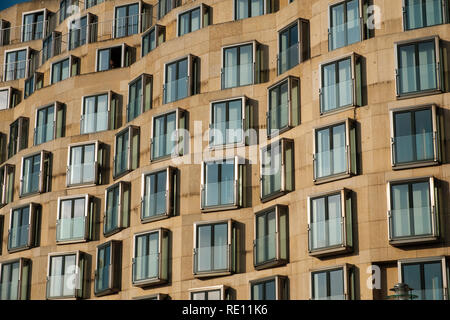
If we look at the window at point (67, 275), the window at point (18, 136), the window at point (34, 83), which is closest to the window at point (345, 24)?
the window at point (67, 275)

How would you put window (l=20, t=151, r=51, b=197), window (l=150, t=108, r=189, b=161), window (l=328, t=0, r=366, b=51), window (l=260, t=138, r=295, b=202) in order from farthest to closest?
window (l=20, t=151, r=51, b=197)
window (l=150, t=108, r=189, b=161)
window (l=260, t=138, r=295, b=202)
window (l=328, t=0, r=366, b=51)

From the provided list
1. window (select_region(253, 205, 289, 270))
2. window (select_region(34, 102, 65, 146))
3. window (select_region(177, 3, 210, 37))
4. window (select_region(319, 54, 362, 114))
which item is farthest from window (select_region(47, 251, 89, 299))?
window (select_region(319, 54, 362, 114))

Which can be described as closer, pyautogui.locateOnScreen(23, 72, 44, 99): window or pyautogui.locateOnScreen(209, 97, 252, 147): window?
pyautogui.locateOnScreen(209, 97, 252, 147): window

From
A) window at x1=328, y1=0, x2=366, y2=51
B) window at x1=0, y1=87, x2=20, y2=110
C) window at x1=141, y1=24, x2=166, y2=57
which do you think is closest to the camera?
window at x1=328, y1=0, x2=366, y2=51

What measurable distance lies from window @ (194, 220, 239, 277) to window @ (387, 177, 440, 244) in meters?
10.3

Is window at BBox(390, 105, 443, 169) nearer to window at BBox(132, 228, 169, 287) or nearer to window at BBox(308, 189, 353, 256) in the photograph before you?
window at BBox(308, 189, 353, 256)

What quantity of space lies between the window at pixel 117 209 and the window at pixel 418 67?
19.0 metres

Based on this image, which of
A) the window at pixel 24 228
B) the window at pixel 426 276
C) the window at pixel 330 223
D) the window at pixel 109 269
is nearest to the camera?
the window at pixel 426 276

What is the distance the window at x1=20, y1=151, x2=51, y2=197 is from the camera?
67938mm

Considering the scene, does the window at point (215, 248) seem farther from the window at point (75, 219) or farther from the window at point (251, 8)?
the window at point (251, 8)

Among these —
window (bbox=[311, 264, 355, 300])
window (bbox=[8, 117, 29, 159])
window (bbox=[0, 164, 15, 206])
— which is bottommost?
window (bbox=[311, 264, 355, 300])

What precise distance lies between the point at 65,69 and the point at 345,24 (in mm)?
24164

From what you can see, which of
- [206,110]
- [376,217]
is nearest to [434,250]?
[376,217]

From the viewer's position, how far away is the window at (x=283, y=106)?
55.2 meters
